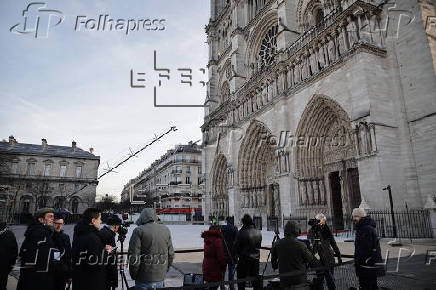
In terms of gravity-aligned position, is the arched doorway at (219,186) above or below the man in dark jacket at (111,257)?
above

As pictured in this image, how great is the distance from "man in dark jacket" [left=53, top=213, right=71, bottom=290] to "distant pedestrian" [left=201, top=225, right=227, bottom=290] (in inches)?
76.0

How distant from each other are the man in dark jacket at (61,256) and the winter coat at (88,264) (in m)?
0.58

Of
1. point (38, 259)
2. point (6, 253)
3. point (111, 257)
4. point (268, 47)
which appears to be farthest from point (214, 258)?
point (268, 47)

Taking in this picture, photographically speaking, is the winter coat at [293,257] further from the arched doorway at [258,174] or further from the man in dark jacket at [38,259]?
the arched doorway at [258,174]

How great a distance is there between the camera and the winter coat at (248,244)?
470 centimetres

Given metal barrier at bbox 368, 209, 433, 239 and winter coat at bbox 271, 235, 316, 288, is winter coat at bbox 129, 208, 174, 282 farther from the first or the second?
metal barrier at bbox 368, 209, 433, 239

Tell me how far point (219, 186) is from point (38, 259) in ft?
80.1

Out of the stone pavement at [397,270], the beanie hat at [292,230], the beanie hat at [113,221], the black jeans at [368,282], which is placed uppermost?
the beanie hat at [113,221]

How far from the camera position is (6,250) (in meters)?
4.11

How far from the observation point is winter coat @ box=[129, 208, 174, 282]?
335 cm

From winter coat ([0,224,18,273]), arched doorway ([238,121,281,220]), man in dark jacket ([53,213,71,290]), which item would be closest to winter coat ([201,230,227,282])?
man in dark jacket ([53,213,71,290])

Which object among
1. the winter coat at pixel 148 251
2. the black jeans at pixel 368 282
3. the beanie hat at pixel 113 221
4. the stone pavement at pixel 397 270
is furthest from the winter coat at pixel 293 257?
the beanie hat at pixel 113 221

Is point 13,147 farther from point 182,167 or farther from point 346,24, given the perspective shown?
point 346,24

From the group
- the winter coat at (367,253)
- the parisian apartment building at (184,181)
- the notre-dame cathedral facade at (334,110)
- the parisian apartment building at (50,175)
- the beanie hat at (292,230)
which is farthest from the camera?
the parisian apartment building at (184,181)
